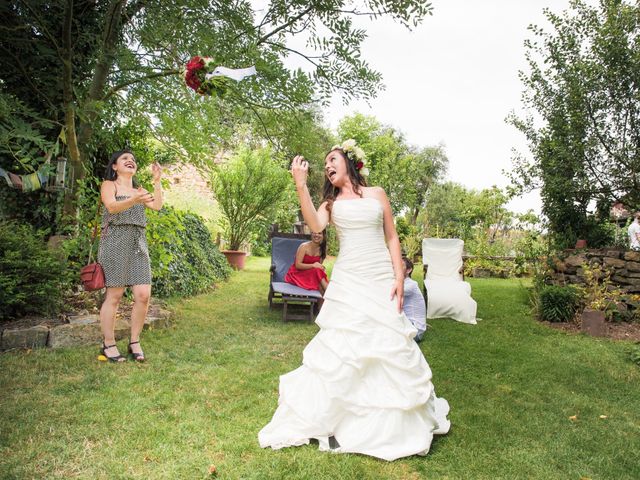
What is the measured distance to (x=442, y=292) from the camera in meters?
7.41

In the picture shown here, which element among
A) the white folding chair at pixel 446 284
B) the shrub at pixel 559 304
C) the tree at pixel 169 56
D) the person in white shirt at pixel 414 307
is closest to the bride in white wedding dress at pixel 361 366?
the person in white shirt at pixel 414 307

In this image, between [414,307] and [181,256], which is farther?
[181,256]

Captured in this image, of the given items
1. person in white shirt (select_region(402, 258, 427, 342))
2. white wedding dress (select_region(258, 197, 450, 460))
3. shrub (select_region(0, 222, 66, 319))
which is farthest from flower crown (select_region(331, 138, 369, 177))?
shrub (select_region(0, 222, 66, 319))

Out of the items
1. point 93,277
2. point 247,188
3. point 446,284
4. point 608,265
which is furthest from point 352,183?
point 247,188

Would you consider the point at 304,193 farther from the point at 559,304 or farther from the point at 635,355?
A: the point at 559,304

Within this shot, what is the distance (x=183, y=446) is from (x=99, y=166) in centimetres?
551

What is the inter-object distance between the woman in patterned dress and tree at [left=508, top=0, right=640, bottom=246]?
7.15 meters

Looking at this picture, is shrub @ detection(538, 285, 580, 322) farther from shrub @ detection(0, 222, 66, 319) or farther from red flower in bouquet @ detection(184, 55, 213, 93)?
shrub @ detection(0, 222, 66, 319)

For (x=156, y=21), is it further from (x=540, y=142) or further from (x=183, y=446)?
(x=540, y=142)

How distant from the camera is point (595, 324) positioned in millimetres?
6660

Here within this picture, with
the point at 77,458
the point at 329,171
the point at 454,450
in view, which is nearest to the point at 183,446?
the point at 77,458

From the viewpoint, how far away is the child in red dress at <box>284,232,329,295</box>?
22.3ft

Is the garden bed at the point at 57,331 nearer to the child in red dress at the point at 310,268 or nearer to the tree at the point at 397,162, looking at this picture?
the child in red dress at the point at 310,268

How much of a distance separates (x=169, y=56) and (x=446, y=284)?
524 centimetres
